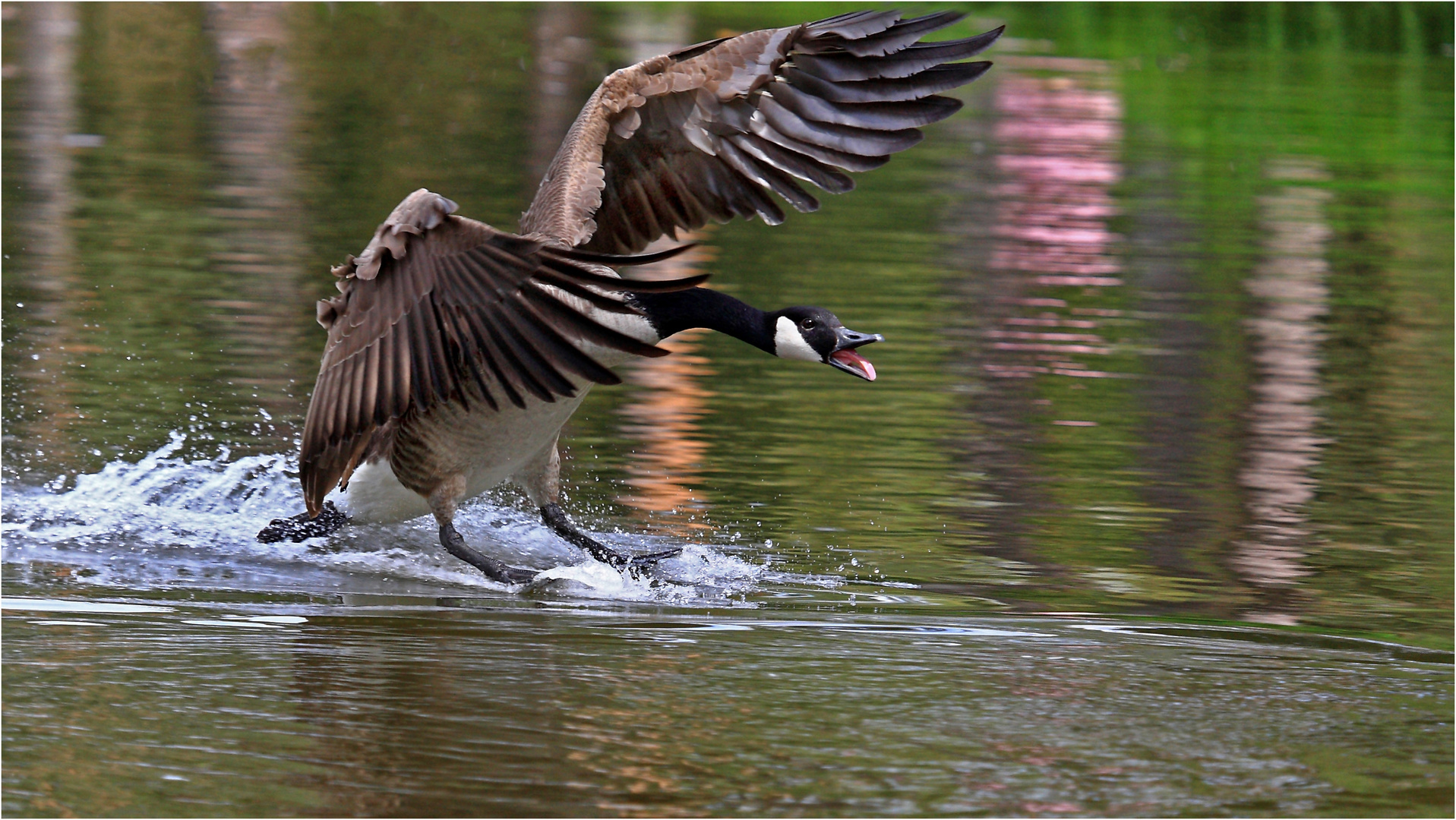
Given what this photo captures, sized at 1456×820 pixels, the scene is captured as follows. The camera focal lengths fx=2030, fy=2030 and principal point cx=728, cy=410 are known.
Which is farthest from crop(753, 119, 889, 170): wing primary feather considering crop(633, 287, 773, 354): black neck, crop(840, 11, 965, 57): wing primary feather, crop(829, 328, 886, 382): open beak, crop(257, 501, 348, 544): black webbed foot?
crop(257, 501, 348, 544): black webbed foot

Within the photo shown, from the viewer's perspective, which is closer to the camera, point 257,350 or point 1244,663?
point 1244,663

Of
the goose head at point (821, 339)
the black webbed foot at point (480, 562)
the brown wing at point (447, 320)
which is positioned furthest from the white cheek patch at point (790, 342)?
the black webbed foot at point (480, 562)

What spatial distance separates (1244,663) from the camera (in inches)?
246

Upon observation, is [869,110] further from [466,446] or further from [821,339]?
[466,446]

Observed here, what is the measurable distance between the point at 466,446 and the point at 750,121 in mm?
1643

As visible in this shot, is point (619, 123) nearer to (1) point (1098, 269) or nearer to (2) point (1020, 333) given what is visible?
(2) point (1020, 333)

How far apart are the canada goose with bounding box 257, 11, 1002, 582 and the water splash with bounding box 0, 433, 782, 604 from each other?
0.15 metres

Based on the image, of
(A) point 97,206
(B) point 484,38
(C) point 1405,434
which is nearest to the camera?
(C) point 1405,434

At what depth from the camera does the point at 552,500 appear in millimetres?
7715

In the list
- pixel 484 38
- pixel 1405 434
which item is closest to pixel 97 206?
pixel 1405 434

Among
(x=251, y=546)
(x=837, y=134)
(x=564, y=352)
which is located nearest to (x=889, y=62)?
(x=837, y=134)

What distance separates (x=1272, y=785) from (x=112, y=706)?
305 centimetres

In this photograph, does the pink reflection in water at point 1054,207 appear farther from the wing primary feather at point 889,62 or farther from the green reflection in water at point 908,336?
the wing primary feather at point 889,62

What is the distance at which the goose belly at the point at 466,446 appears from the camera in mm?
6996
